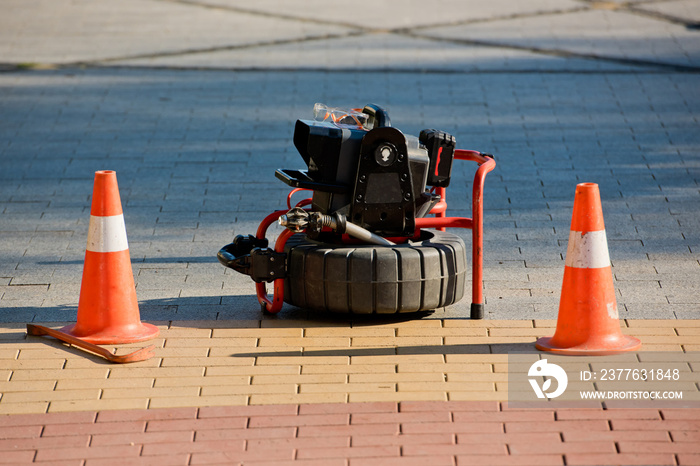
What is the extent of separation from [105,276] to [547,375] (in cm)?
232

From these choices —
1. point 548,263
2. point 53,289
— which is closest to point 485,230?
point 548,263

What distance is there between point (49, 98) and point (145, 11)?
4.47 meters

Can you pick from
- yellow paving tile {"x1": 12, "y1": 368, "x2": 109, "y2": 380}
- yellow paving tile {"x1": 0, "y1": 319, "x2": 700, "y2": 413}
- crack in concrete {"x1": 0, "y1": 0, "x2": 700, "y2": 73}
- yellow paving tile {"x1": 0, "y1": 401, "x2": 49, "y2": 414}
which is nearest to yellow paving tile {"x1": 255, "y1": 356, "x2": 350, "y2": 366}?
yellow paving tile {"x1": 0, "y1": 319, "x2": 700, "y2": 413}

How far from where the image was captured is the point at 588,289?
4.34 metres

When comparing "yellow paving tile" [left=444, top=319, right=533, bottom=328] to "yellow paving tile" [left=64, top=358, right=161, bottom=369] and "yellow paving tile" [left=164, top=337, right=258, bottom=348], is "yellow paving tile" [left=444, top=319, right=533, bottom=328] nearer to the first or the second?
"yellow paving tile" [left=164, top=337, right=258, bottom=348]

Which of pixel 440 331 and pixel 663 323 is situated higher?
pixel 663 323

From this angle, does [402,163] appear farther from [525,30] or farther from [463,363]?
[525,30]

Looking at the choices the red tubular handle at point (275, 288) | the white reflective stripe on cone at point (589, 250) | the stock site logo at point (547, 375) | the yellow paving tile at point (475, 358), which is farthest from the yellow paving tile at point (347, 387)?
the white reflective stripe on cone at point (589, 250)

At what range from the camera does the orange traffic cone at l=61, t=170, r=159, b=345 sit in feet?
15.1

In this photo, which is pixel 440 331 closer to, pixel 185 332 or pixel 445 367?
pixel 445 367

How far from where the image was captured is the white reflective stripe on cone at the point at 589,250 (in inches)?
171

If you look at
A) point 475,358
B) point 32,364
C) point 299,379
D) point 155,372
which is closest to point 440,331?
point 475,358

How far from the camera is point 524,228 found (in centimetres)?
649

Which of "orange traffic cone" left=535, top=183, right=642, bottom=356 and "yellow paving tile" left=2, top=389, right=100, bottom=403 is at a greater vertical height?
"orange traffic cone" left=535, top=183, right=642, bottom=356
